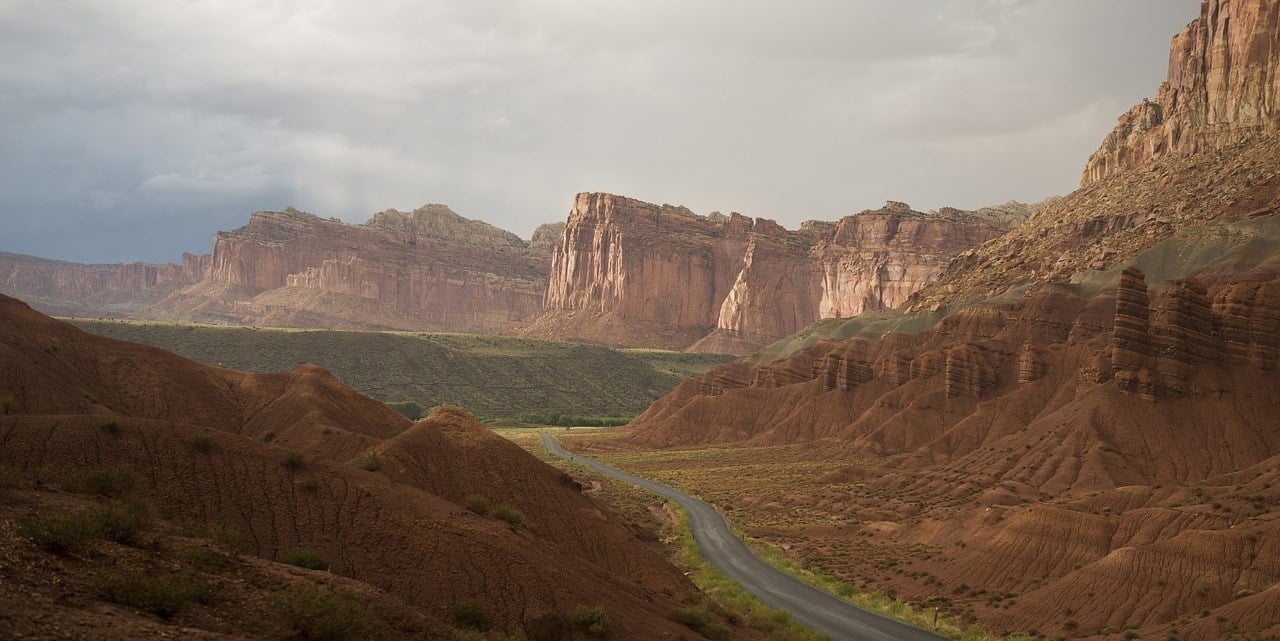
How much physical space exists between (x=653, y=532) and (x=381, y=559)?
35114 mm

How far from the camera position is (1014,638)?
1452 inches

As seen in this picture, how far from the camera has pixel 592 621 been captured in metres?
23.6

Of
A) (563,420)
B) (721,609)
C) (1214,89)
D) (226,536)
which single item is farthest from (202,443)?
(1214,89)

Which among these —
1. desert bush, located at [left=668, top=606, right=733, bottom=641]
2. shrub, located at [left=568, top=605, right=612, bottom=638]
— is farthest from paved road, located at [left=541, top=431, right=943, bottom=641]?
shrub, located at [left=568, top=605, right=612, bottom=638]

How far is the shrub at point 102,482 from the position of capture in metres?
22.1

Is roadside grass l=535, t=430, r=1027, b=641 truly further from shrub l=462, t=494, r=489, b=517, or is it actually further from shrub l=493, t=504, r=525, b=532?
shrub l=462, t=494, r=489, b=517

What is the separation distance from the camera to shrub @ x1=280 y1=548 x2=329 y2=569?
22375 mm

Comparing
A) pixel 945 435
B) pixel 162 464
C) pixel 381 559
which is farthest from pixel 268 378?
pixel 945 435

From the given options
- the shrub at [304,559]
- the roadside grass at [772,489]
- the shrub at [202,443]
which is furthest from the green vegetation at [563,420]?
the shrub at [304,559]

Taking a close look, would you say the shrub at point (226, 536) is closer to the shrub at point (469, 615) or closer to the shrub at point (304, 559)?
the shrub at point (304, 559)

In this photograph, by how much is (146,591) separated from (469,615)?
8190 mm

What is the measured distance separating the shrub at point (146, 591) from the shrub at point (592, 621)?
9746mm

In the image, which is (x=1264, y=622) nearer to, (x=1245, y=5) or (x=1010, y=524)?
(x=1010, y=524)

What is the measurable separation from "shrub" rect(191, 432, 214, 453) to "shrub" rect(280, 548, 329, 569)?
588 cm
